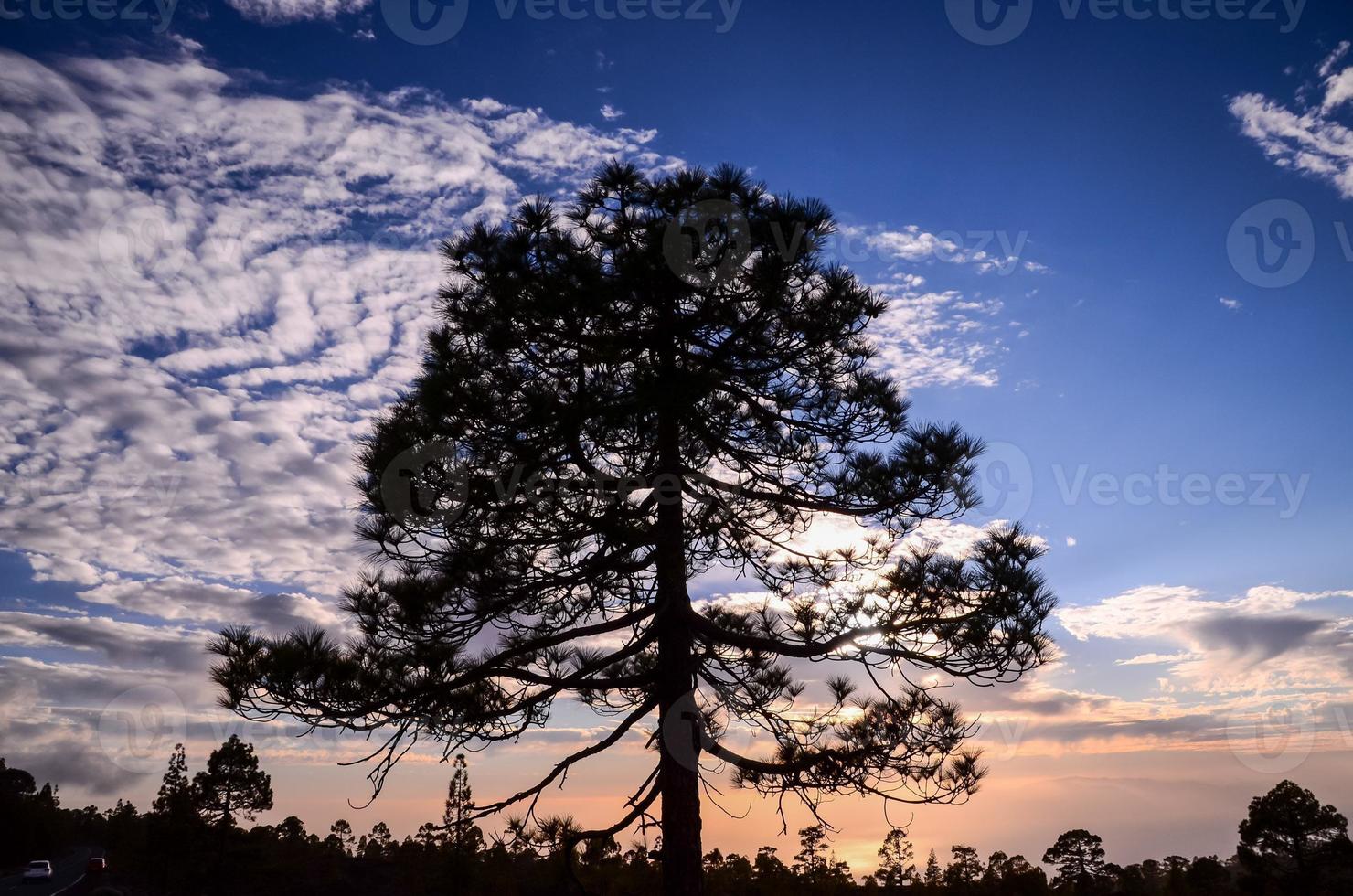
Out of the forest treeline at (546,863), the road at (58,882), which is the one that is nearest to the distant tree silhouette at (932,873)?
the forest treeline at (546,863)

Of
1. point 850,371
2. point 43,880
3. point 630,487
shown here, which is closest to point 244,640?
point 630,487

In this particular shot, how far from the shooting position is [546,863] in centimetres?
836

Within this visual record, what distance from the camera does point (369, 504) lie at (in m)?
7.73

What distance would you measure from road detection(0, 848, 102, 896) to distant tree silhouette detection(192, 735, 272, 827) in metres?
6.79

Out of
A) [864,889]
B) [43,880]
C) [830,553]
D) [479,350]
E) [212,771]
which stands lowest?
[43,880]

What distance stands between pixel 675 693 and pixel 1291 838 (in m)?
17.0

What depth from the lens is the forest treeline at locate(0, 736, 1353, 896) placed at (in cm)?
1302

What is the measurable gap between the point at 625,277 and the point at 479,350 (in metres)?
1.50

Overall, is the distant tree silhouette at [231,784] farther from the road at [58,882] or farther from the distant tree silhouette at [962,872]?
the distant tree silhouette at [962,872]

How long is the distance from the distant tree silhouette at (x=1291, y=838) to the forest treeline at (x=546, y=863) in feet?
0.06

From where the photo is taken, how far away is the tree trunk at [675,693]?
281 inches

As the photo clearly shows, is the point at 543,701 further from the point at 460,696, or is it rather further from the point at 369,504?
the point at 369,504

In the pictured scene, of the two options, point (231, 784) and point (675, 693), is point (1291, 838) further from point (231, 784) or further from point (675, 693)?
point (231, 784)

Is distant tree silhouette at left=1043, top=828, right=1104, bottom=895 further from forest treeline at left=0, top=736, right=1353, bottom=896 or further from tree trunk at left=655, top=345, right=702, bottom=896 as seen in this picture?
tree trunk at left=655, top=345, right=702, bottom=896
